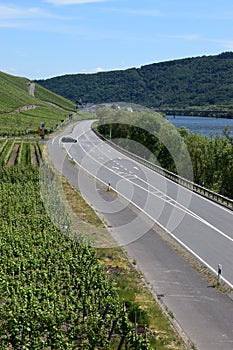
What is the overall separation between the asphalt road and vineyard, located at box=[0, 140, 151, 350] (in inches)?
93.6

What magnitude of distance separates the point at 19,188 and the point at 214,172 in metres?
23.0

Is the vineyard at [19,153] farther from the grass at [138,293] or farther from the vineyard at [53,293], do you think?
the grass at [138,293]

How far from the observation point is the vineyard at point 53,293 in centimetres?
1642

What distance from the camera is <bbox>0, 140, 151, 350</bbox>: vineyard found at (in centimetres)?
1642

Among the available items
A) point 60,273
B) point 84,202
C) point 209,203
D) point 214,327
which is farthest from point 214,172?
point 214,327

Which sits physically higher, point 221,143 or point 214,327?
point 221,143

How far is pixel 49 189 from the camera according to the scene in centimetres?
4312

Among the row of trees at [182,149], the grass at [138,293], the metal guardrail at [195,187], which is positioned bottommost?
the grass at [138,293]

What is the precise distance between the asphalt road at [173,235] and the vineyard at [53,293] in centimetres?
238

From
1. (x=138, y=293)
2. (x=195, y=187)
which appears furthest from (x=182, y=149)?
(x=138, y=293)

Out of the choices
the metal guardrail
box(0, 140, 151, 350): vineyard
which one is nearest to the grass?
box(0, 140, 151, 350): vineyard

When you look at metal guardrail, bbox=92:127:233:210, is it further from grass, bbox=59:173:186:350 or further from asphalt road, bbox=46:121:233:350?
grass, bbox=59:173:186:350

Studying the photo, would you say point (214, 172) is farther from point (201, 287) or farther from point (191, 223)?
point (201, 287)

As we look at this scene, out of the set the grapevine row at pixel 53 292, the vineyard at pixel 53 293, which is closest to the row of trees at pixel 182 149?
the vineyard at pixel 53 293
